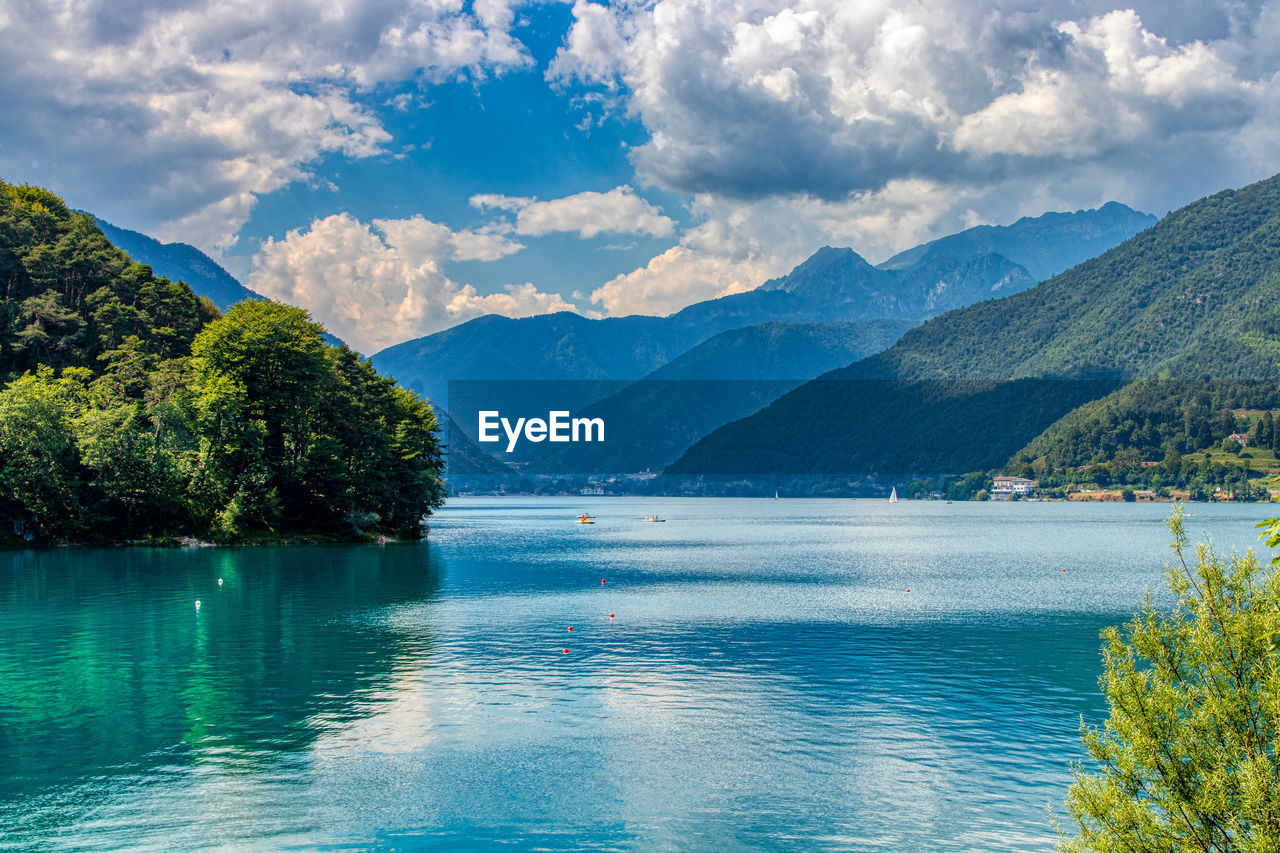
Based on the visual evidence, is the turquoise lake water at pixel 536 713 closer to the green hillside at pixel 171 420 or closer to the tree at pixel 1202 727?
the tree at pixel 1202 727

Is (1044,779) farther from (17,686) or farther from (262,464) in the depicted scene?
(262,464)

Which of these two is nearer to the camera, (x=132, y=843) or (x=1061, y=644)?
(x=132, y=843)

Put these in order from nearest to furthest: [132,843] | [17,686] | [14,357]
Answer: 1. [132,843]
2. [17,686]
3. [14,357]

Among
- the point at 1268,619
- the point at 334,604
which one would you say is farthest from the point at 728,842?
the point at 334,604

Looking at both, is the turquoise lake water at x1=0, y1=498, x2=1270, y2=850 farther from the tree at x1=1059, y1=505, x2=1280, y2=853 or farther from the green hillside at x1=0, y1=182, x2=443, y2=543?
the green hillside at x1=0, y1=182, x2=443, y2=543

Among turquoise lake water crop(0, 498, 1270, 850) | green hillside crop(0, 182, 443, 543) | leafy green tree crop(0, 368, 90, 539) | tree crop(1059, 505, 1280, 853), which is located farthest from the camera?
green hillside crop(0, 182, 443, 543)

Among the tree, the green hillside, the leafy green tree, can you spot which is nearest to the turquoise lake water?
the tree
